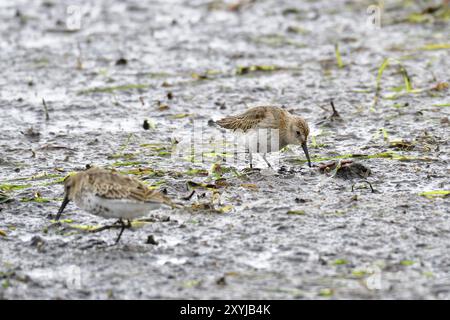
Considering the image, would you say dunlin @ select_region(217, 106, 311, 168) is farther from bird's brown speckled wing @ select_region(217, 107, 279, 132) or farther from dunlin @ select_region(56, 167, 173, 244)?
dunlin @ select_region(56, 167, 173, 244)

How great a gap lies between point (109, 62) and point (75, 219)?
21.5ft

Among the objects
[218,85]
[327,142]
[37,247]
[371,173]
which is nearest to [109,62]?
[218,85]

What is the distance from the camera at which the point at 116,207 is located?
7684 mm

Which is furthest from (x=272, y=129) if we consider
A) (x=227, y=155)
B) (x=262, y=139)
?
(x=227, y=155)

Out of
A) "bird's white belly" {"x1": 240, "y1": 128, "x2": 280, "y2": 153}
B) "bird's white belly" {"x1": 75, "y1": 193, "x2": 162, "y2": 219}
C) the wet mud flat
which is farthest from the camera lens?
"bird's white belly" {"x1": 240, "y1": 128, "x2": 280, "y2": 153}

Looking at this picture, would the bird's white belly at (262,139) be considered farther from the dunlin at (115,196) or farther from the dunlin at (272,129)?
the dunlin at (115,196)

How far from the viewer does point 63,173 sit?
32.4 ft

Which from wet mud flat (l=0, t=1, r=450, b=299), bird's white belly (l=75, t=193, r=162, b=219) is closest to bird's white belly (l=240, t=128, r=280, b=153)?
wet mud flat (l=0, t=1, r=450, b=299)

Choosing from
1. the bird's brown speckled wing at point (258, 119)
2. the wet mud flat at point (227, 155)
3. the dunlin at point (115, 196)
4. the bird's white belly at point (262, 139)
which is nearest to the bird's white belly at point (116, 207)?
the dunlin at point (115, 196)

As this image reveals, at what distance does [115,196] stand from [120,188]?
0.10 m

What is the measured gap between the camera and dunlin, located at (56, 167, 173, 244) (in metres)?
A: 7.65

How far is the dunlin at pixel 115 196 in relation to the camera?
765 centimetres

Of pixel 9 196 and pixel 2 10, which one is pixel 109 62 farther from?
pixel 9 196

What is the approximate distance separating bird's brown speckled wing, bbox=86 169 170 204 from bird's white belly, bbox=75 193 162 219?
0.13 feet
